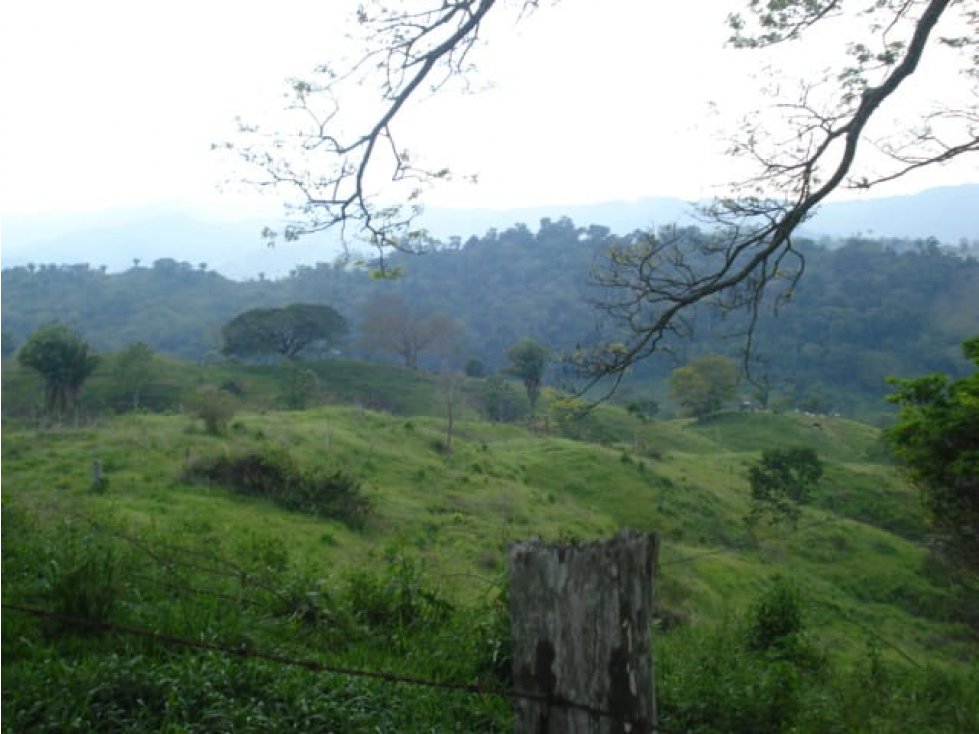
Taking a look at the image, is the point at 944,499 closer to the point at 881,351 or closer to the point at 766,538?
the point at 766,538

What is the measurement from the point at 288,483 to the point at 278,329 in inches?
1952

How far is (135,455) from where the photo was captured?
72.3ft

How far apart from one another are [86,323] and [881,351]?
89.9 m

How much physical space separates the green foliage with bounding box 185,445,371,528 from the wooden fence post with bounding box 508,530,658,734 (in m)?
18.5

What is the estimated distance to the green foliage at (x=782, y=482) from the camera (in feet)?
107

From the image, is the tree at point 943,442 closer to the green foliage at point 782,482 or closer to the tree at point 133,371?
the green foliage at point 782,482

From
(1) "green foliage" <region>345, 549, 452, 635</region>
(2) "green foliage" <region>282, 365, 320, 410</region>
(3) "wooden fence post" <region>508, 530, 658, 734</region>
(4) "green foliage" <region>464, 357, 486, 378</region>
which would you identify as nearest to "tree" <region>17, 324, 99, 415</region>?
(2) "green foliage" <region>282, 365, 320, 410</region>

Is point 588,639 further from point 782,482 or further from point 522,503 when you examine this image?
point 782,482

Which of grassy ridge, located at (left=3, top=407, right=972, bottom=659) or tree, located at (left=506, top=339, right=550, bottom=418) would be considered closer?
grassy ridge, located at (left=3, top=407, right=972, bottom=659)

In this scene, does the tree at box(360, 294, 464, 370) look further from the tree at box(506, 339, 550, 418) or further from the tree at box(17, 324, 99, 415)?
the tree at box(17, 324, 99, 415)

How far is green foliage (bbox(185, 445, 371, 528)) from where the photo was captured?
20.8m

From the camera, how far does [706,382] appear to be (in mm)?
59625

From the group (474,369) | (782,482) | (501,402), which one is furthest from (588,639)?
(474,369)

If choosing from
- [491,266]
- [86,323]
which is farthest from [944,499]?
[491,266]
